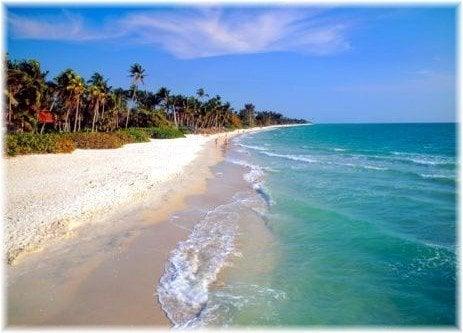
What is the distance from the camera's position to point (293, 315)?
314 inches

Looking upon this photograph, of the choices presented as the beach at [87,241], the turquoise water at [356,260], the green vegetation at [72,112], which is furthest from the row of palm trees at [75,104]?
the turquoise water at [356,260]

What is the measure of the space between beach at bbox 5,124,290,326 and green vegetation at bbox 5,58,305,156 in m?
9.01

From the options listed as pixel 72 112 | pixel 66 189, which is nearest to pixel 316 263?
pixel 66 189

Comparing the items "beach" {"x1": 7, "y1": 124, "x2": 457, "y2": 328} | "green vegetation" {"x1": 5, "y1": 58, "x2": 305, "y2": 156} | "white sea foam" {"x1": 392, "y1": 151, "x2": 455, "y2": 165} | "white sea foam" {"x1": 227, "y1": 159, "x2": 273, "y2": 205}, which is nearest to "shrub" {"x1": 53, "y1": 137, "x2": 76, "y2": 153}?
"green vegetation" {"x1": 5, "y1": 58, "x2": 305, "y2": 156}

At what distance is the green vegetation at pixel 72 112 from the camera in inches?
1173

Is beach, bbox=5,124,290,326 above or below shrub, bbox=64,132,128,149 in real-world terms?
below

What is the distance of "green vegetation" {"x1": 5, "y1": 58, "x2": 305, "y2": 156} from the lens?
97.7 feet

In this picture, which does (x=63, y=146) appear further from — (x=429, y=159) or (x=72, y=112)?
(x=429, y=159)

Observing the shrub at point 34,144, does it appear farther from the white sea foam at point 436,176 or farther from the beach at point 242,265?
the white sea foam at point 436,176

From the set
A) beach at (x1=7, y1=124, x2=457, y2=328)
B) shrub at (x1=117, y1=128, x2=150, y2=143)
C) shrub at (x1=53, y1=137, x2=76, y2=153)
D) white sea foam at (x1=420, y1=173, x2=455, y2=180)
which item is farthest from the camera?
shrub at (x1=117, y1=128, x2=150, y2=143)

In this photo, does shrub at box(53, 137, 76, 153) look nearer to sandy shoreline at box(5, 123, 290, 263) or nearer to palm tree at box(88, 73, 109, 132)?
sandy shoreline at box(5, 123, 290, 263)

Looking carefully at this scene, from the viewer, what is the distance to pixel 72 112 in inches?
1966

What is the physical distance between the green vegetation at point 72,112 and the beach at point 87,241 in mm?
9014

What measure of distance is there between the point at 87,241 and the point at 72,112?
4241cm
